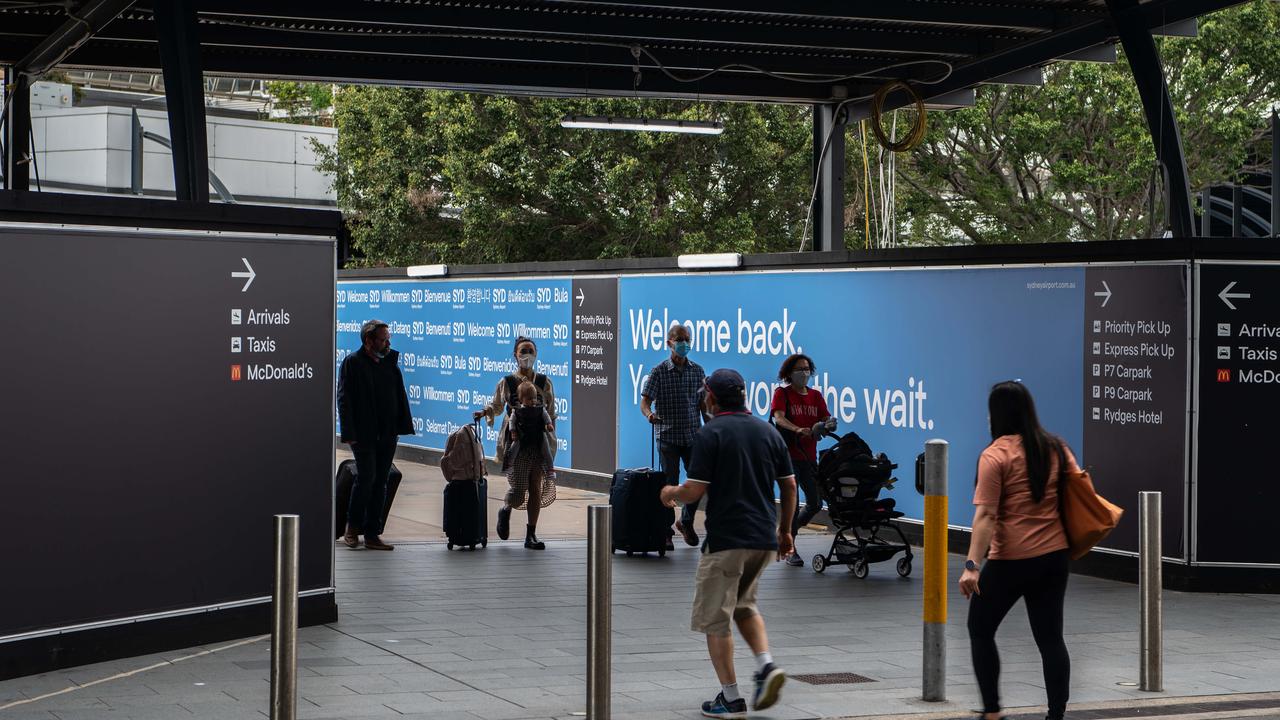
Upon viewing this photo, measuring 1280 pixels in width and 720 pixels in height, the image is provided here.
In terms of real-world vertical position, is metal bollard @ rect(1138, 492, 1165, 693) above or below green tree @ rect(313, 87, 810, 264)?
below

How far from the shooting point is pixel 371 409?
1311 cm

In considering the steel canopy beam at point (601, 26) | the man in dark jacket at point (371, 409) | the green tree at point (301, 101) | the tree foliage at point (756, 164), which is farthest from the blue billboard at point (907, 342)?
the green tree at point (301, 101)

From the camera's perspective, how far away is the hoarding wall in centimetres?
1228

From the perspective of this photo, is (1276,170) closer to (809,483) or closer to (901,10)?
(901,10)

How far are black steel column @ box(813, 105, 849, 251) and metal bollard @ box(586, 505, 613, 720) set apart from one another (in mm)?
11696

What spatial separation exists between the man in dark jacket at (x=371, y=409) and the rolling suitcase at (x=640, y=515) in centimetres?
186

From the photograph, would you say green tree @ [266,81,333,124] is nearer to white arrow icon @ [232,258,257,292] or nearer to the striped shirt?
the striped shirt

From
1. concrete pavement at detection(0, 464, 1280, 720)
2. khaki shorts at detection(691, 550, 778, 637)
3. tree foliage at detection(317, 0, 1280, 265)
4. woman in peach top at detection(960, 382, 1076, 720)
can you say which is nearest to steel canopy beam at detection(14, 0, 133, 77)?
concrete pavement at detection(0, 464, 1280, 720)

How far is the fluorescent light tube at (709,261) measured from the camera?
1669 cm

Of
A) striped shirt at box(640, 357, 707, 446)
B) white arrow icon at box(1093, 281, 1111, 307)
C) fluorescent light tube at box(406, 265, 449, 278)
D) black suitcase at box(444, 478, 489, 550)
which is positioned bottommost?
black suitcase at box(444, 478, 489, 550)

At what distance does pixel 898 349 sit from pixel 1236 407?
3404 millimetres

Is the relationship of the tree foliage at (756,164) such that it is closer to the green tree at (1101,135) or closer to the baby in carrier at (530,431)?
the green tree at (1101,135)

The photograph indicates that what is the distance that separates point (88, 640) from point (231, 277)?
7.18 feet

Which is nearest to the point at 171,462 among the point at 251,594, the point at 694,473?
the point at 251,594
